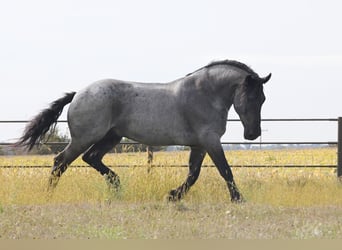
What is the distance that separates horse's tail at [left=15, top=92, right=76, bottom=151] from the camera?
977cm

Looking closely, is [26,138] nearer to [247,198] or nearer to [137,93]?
[137,93]

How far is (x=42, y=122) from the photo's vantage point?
979cm

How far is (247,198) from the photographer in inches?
356

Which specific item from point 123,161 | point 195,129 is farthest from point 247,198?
point 123,161

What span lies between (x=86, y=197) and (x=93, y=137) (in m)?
0.80

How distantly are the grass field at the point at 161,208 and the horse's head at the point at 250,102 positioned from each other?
0.94 meters

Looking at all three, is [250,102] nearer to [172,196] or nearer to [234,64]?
[234,64]

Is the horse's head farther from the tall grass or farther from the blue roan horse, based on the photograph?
the tall grass

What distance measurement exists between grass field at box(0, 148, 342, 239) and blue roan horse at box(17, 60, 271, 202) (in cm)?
33

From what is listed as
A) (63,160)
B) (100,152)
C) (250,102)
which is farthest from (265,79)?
(63,160)

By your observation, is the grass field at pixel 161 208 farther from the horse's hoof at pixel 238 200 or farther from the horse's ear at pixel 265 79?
the horse's ear at pixel 265 79

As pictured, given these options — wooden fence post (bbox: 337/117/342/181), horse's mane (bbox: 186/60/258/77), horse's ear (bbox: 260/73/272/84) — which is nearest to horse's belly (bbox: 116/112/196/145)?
horse's mane (bbox: 186/60/258/77)

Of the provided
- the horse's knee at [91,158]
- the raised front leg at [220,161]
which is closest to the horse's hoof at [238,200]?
the raised front leg at [220,161]

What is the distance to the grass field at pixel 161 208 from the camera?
6.31 m
